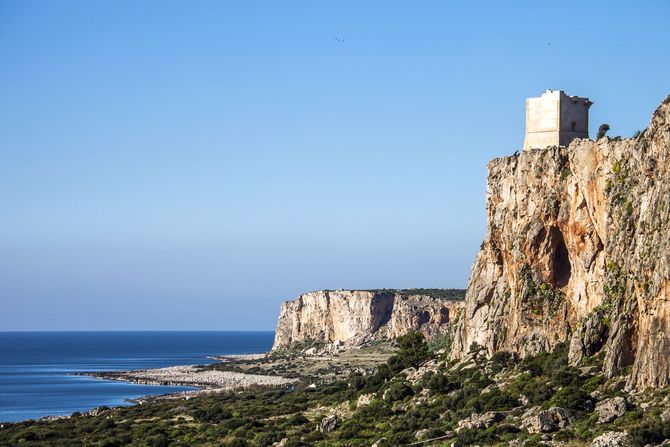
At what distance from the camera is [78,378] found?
531ft

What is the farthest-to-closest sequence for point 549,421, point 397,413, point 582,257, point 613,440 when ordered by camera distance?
point 397,413
point 582,257
point 549,421
point 613,440

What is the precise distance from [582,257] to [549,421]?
37.2ft

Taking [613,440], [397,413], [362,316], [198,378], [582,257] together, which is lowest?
[198,378]

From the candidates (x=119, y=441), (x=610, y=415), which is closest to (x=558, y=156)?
(x=610, y=415)

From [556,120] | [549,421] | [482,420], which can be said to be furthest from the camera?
[556,120]

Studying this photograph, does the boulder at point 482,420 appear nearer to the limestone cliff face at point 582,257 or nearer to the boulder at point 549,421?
the boulder at point 549,421

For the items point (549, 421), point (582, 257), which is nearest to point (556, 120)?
point (582, 257)

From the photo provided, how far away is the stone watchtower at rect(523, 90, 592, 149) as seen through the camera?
61000mm

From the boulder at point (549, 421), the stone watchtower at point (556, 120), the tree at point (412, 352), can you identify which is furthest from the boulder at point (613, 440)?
the tree at point (412, 352)

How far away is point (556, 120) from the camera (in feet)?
200

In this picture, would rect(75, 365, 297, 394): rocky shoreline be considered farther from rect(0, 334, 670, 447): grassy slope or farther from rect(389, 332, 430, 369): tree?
rect(389, 332, 430, 369): tree

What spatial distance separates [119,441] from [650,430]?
36.1 m

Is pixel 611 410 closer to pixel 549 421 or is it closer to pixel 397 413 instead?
pixel 549 421

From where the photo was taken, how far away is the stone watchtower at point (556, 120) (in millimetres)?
61000
